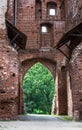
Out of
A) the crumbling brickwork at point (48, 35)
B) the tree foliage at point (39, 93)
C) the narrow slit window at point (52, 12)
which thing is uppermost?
the narrow slit window at point (52, 12)

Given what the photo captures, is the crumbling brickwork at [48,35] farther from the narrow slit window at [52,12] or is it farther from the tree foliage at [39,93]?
the tree foliage at [39,93]

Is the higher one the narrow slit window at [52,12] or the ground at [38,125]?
the narrow slit window at [52,12]

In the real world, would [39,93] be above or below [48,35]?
below

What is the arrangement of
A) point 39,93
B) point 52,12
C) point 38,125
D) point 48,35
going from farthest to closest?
point 39,93 → point 52,12 → point 48,35 → point 38,125

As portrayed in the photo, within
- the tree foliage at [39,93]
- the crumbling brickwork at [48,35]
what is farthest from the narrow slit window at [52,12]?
the tree foliage at [39,93]

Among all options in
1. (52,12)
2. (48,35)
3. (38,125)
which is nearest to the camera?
(38,125)

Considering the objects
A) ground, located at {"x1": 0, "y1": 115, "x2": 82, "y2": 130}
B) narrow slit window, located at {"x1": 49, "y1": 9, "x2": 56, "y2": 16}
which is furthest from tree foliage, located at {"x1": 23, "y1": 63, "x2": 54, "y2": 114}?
ground, located at {"x1": 0, "y1": 115, "x2": 82, "y2": 130}

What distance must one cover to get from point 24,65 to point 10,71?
25.7 ft

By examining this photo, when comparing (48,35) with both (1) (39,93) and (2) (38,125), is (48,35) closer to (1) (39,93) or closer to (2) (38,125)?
(1) (39,93)

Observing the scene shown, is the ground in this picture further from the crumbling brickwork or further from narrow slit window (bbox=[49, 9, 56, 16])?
narrow slit window (bbox=[49, 9, 56, 16])

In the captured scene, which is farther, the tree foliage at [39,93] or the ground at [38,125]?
the tree foliage at [39,93]

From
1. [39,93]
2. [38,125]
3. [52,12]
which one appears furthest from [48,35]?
[38,125]

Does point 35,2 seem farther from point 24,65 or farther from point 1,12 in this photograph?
point 1,12

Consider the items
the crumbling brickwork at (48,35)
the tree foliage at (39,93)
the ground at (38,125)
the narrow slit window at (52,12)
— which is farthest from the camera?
the tree foliage at (39,93)
